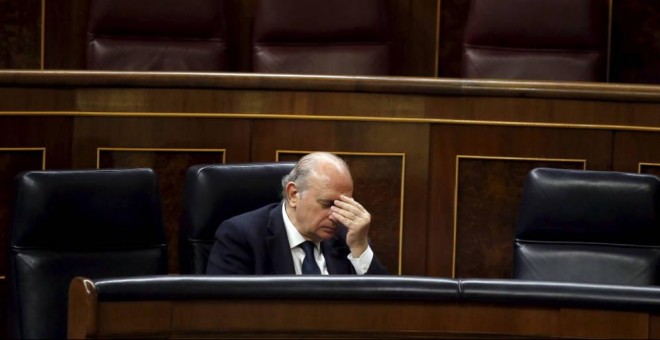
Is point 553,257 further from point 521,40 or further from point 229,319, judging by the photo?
point 521,40

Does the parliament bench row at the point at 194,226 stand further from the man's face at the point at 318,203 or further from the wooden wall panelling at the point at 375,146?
the wooden wall panelling at the point at 375,146

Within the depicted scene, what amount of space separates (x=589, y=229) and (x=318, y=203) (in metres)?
0.61

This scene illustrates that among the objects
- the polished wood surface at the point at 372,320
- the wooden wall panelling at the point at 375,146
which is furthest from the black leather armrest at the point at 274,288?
the wooden wall panelling at the point at 375,146

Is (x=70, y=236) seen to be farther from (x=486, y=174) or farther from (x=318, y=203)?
A: (x=486, y=174)

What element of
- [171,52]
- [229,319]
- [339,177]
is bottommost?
[229,319]

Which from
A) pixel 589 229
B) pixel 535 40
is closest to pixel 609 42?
pixel 535 40

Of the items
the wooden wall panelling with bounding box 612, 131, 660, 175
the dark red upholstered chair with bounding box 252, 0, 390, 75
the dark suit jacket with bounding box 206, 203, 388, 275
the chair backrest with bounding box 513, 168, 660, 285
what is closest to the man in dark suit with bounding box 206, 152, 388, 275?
the dark suit jacket with bounding box 206, 203, 388, 275

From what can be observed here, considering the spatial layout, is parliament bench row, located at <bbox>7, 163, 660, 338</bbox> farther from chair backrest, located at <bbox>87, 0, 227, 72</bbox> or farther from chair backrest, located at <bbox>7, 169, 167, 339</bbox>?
chair backrest, located at <bbox>87, 0, 227, 72</bbox>

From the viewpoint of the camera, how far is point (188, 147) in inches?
125

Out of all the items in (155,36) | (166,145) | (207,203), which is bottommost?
(207,203)

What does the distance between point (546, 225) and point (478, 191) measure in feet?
1.92

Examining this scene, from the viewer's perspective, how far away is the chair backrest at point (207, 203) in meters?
2.47

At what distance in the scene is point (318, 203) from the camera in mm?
2484

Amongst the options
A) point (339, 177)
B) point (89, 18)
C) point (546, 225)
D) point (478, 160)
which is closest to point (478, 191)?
point (478, 160)
